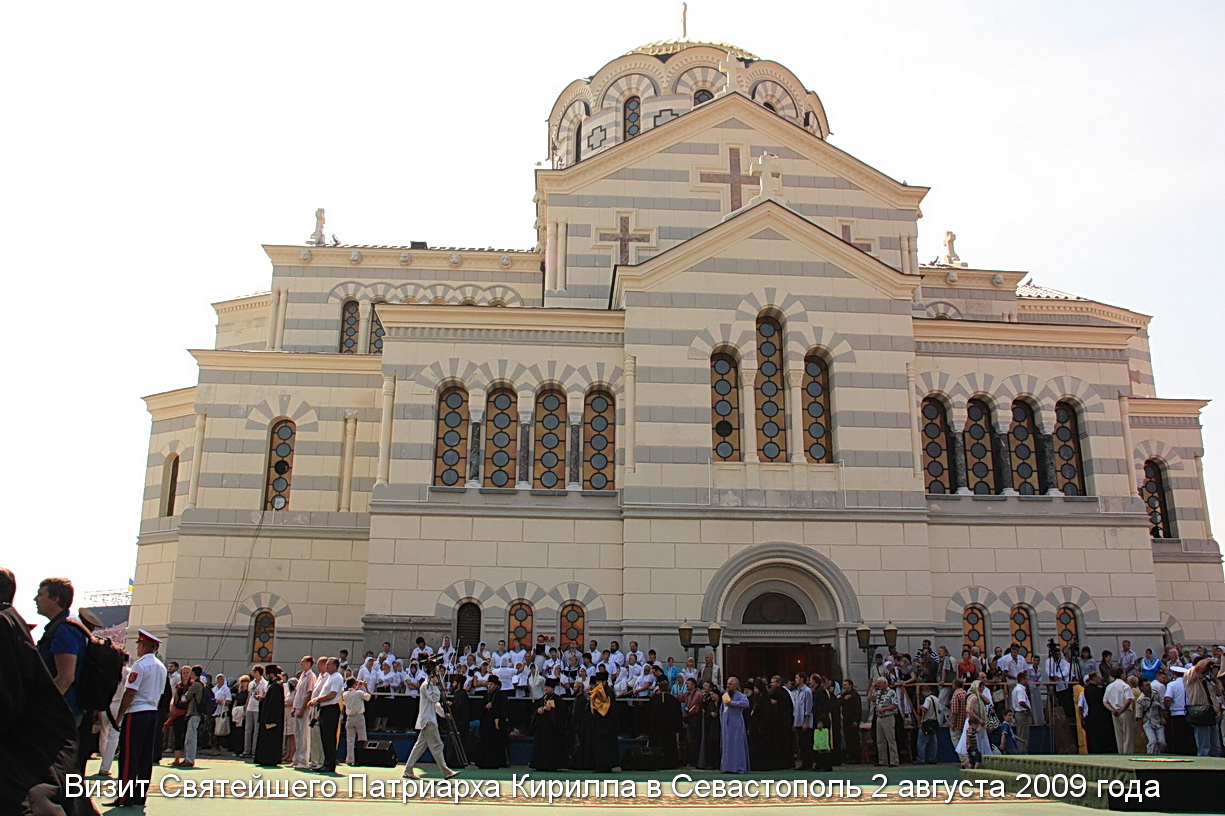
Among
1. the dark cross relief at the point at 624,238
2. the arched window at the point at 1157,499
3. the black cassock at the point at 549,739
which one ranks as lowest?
the black cassock at the point at 549,739

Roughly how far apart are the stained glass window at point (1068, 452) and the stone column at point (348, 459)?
17.6 metres

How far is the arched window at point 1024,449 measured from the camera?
24.3 m

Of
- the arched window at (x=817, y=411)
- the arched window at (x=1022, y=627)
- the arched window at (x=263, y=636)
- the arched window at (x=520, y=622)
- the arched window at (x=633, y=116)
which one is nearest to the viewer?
the arched window at (x=520, y=622)

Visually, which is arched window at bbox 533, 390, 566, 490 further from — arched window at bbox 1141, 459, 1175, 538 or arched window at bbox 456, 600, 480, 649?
arched window at bbox 1141, 459, 1175, 538

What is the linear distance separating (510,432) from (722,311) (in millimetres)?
5807

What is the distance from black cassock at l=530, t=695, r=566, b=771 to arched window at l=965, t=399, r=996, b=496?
488 inches

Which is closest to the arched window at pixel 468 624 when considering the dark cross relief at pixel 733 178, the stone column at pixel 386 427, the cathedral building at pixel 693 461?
the cathedral building at pixel 693 461

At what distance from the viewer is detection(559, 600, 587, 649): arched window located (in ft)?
72.9

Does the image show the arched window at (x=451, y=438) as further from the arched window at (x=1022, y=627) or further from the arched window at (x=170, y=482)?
the arched window at (x=1022, y=627)

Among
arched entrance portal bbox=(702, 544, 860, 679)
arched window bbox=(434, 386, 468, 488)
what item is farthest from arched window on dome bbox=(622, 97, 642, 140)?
arched entrance portal bbox=(702, 544, 860, 679)

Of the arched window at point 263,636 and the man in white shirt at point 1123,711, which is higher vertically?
the arched window at point 263,636

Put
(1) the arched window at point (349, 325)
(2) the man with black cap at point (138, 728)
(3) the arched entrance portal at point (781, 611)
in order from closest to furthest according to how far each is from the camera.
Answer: (2) the man with black cap at point (138, 728), (3) the arched entrance portal at point (781, 611), (1) the arched window at point (349, 325)

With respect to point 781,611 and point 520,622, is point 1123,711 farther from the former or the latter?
point 520,622

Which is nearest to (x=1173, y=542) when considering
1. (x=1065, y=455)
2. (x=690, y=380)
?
(x=1065, y=455)
